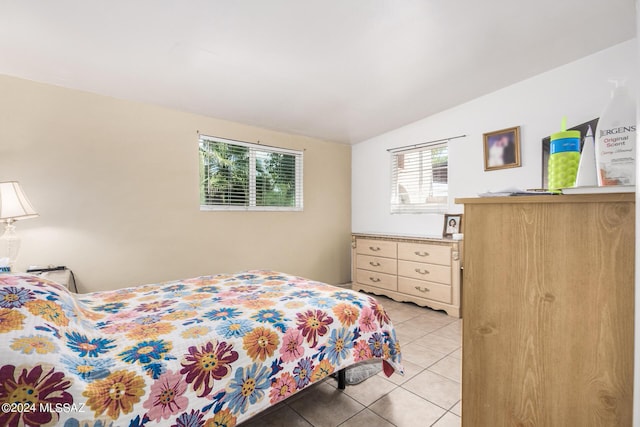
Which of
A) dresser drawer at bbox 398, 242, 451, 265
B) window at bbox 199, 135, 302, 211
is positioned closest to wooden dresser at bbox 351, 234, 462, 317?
dresser drawer at bbox 398, 242, 451, 265

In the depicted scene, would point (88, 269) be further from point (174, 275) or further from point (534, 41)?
point (534, 41)

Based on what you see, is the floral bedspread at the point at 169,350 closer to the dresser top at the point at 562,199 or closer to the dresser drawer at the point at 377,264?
the dresser top at the point at 562,199

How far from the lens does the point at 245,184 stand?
366 cm

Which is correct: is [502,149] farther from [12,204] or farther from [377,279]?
[12,204]

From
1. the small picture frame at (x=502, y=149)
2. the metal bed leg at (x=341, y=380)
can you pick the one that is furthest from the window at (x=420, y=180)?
the metal bed leg at (x=341, y=380)

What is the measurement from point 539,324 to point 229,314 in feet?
4.20

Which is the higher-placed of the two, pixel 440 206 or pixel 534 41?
pixel 534 41

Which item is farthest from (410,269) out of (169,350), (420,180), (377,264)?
(169,350)

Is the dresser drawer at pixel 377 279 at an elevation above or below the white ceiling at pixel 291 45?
below

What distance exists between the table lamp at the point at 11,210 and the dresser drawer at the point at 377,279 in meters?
3.41

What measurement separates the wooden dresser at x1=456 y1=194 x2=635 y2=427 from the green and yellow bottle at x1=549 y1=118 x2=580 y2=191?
0.10 metres

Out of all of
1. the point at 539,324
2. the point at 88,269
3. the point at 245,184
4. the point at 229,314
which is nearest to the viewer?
the point at 539,324

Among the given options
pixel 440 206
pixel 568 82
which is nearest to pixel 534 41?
pixel 568 82

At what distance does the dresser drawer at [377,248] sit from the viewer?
12.5 ft
